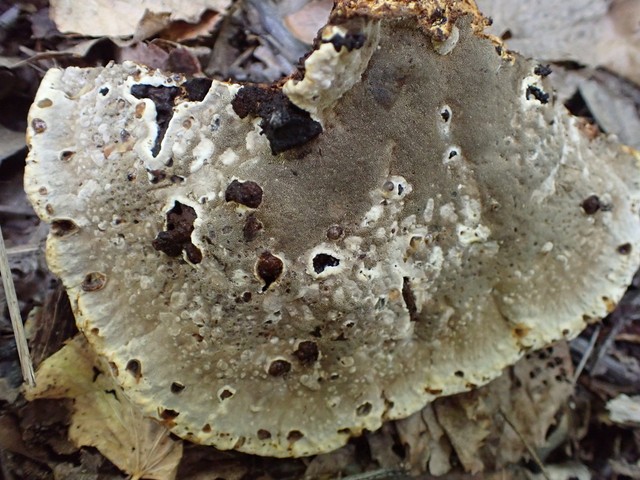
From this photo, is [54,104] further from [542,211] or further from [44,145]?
[542,211]

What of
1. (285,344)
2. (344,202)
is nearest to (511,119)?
(344,202)

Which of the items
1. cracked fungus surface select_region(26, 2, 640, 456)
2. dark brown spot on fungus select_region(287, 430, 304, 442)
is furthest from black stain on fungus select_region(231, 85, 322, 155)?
dark brown spot on fungus select_region(287, 430, 304, 442)

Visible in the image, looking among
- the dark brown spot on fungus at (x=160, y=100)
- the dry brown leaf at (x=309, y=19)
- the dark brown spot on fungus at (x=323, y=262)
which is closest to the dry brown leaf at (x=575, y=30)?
the dry brown leaf at (x=309, y=19)

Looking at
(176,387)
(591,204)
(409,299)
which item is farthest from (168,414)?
(591,204)

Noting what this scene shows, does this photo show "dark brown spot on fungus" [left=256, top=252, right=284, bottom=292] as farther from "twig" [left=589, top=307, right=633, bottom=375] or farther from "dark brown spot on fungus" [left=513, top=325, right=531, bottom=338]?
"twig" [left=589, top=307, right=633, bottom=375]

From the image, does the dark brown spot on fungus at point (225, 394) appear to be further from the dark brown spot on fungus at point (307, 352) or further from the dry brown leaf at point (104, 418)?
the dry brown leaf at point (104, 418)
